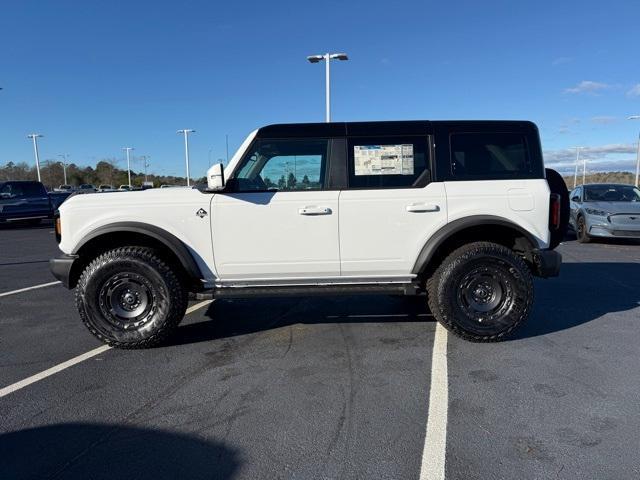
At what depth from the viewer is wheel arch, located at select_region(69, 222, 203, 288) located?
163 inches

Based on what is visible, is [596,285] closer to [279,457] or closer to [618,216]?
[618,216]

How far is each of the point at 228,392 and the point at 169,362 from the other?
865 millimetres

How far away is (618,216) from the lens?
10.5 metres

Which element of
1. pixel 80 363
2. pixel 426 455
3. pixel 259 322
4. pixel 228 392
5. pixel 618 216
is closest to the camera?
pixel 426 455

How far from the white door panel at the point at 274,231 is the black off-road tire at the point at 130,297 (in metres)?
0.52

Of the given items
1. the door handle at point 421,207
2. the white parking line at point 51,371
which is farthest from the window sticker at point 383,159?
the white parking line at point 51,371

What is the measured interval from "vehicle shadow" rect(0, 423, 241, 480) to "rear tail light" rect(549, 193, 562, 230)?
11.4ft

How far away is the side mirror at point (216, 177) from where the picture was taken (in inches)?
157

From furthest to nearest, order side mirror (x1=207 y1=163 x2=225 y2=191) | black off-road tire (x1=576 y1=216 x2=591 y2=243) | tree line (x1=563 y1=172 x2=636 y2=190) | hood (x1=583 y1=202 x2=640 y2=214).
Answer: tree line (x1=563 y1=172 x2=636 y2=190), black off-road tire (x1=576 y1=216 x2=591 y2=243), hood (x1=583 y1=202 x2=640 y2=214), side mirror (x1=207 y1=163 x2=225 y2=191)

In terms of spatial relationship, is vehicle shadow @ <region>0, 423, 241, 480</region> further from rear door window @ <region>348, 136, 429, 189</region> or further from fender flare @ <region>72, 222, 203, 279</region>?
rear door window @ <region>348, 136, 429, 189</region>

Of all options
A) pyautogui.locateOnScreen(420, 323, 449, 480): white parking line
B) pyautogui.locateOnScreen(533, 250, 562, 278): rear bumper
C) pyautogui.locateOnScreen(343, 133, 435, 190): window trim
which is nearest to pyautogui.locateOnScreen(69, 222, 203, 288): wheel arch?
pyautogui.locateOnScreen(343, 133, 435, 190): window trim

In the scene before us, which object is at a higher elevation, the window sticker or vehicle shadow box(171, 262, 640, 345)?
the window sticker

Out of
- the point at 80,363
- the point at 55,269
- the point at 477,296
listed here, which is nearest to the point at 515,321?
the point at 477,296

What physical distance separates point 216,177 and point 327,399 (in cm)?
210
